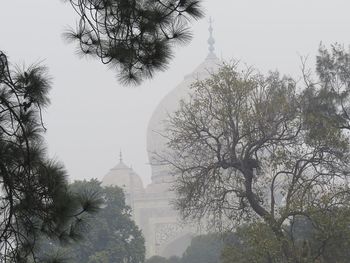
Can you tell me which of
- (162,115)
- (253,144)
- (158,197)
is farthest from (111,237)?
(162,115)

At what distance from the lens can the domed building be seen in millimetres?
59147

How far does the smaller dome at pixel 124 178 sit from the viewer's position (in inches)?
2443

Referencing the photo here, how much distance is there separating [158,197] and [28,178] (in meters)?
54.4

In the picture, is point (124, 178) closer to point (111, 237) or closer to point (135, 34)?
point (111, 237)

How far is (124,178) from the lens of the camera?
6272 centimetres

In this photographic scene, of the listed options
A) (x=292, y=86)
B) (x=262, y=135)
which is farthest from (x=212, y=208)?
(x=292, y=86)

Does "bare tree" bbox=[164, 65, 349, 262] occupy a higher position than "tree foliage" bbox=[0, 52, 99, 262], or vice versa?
"bare tree" bbox=[164, 65, 349, 262]

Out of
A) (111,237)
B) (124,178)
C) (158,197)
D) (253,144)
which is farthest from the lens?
(124,178)

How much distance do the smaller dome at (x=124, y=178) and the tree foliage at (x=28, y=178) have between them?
180ft

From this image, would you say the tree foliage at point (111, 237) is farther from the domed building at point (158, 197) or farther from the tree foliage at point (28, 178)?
the tree foliage at point (28, 178)

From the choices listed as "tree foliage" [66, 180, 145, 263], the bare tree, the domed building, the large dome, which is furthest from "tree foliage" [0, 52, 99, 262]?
the large dome

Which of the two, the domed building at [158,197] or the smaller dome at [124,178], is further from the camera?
the smaller dome at [124,178]

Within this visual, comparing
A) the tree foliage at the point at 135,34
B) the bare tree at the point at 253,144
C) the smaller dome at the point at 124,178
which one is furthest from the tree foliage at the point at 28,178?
the smaller dome at the point at 124,178

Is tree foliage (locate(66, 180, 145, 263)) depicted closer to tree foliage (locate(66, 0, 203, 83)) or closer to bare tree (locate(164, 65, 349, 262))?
bare tree (locate(164, 65, 349, 262))
